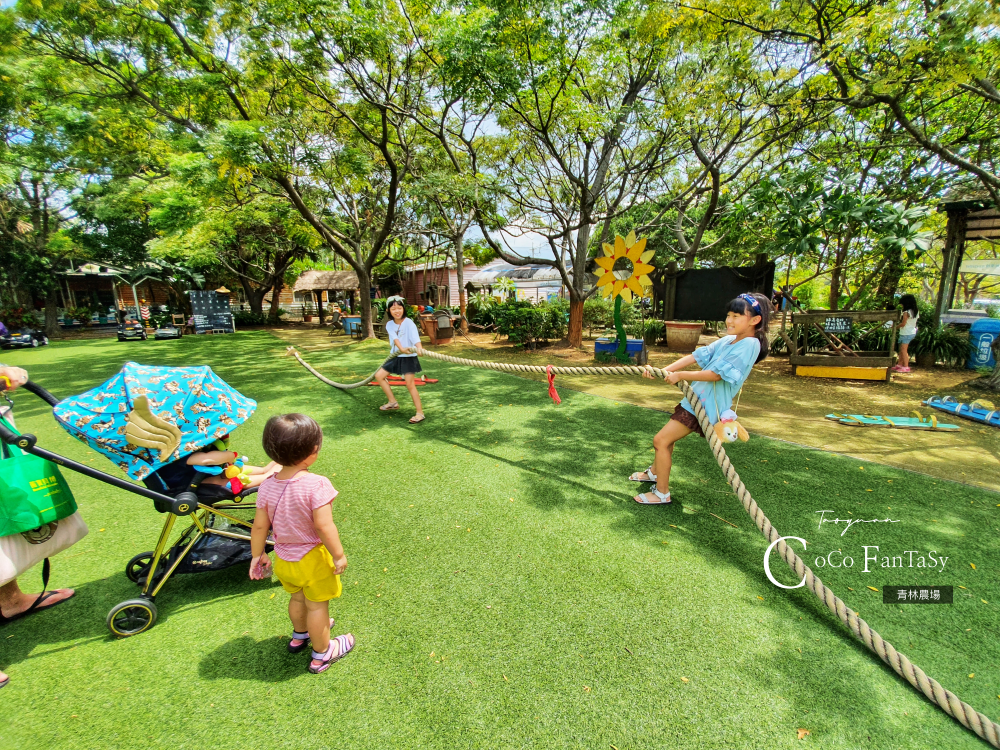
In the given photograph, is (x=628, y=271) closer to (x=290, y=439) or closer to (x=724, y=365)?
(x=724, y=365)

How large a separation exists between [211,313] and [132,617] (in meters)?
20.6

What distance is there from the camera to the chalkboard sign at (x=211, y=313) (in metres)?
19.0

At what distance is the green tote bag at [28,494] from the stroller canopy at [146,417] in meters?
0.23

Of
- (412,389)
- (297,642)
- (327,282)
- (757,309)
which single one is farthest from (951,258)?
(327,282)

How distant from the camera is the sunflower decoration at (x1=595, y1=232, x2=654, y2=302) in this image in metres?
7.30

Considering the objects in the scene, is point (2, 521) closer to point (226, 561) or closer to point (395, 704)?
point (226, 561)

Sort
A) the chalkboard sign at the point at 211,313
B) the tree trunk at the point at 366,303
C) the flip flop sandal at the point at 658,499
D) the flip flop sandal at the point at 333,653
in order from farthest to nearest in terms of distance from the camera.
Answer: the chalkboard sign at the point at 211,313, the tree trunk at the point at 366,303, the flip flop sandal at the point at 658,499, the flip flop sandal at the point at 333,653

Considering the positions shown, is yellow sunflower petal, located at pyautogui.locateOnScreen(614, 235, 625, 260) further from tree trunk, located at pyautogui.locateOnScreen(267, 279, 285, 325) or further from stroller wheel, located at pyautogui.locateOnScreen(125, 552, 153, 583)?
tree trunk, located at pyautogui.locateOnScreen(267, 279, 285, 325)

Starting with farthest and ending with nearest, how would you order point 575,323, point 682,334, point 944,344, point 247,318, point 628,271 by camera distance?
point 247,318 < point 575,323 < point 682,334 < point 944,344 < point 628,271

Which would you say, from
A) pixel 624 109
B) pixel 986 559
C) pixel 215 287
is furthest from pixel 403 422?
pixel 215 287

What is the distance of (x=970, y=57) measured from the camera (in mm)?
5262

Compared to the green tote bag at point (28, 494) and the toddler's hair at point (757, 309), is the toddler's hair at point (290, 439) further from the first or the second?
the toddler's hair at point (757, 309)

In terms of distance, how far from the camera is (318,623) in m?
2.10

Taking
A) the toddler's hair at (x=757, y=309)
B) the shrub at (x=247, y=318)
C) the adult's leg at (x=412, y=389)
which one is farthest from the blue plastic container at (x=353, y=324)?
the toddler's hair at (x=757, y=309)
